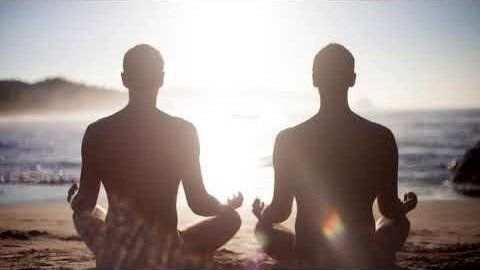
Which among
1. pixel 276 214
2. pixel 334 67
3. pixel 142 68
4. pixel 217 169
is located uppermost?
pixel 334 67

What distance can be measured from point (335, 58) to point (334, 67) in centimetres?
7

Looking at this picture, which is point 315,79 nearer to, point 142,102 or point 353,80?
point 353,80

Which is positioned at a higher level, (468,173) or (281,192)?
(281,192)

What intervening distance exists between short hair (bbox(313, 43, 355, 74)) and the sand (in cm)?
219

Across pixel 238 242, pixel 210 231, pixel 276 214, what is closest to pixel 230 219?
pixel 210 231

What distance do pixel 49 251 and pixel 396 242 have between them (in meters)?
4.55

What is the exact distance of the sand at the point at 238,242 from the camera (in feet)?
21.4

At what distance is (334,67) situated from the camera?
4430 millimetres

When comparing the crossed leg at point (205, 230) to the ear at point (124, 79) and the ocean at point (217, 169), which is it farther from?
the ocean at point (217, 169)

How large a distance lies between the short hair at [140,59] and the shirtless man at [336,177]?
3.90 feet

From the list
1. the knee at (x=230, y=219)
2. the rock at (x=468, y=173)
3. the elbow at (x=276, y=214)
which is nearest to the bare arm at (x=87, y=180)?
the knee at (x=230, y=219)

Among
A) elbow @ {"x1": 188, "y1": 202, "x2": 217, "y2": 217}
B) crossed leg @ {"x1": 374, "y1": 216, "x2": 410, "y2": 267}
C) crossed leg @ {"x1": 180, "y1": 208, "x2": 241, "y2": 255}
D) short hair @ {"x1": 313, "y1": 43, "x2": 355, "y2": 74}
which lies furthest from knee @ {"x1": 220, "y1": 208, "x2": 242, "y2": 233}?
short hair @ {"x1": 313, "y1": 43, "x2": 355, "y2": 74}

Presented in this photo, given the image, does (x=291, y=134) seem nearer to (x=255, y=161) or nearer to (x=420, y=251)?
(x=420, y=251)

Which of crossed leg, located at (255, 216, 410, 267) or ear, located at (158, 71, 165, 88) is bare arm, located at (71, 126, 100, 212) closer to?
ear, located at (158, 71, 165, 88)
